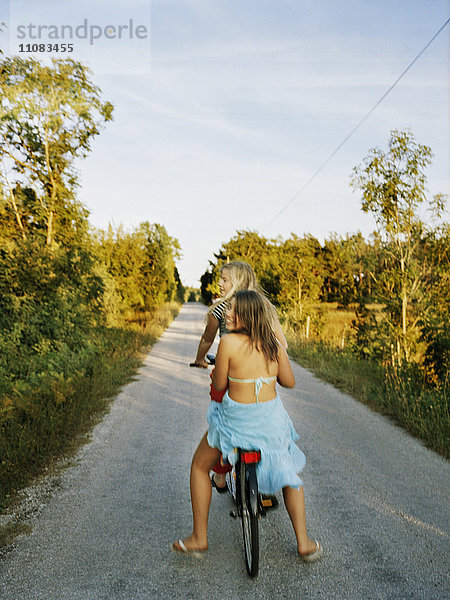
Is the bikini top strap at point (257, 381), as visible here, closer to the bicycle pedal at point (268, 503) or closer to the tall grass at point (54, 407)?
the bicycle pedal at point (268, 503)

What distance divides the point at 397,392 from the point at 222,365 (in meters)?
5.60

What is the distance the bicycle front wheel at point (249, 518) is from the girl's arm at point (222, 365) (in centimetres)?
54

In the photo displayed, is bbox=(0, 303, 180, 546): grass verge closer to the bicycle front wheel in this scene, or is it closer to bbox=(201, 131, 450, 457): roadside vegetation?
the bicycle front wheel

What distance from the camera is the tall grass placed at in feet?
15.4

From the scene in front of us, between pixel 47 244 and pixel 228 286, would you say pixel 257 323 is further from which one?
pixel 47 244

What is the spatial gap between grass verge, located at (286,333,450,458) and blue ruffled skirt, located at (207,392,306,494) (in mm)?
3222

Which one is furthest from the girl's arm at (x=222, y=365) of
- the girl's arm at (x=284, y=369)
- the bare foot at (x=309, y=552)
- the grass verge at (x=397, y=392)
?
the grass verge at (x=397, y=392)

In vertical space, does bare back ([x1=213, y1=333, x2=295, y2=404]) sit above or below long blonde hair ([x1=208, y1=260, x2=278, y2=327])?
below

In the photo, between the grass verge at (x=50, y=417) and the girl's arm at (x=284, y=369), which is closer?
the girl's arm at (x=284, y=369)

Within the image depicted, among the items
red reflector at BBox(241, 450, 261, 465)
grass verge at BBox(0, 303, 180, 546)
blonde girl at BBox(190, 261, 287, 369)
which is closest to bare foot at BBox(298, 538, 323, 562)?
A: red reflector at BBox(241, 450, 261, 465)

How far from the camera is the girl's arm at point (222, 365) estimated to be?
293cm

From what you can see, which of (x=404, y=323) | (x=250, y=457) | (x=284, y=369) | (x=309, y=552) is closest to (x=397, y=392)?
(x=404, y=323)

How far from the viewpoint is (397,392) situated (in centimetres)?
761

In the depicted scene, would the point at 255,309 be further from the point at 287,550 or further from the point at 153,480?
the point at 153,480
